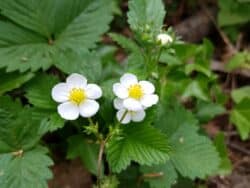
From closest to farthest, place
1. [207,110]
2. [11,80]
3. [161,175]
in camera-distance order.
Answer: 1. [161,175]
2. [11,80]
3. [207,110]

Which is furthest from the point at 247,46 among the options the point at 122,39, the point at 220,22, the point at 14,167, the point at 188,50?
the point at 14,167

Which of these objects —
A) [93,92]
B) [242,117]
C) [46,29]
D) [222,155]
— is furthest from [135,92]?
[242,117]

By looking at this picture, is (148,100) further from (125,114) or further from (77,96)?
(77,96)

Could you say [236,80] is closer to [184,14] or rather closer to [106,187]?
[184,14]

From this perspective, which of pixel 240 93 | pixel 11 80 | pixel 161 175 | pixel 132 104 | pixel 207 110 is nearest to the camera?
pixel 132 104

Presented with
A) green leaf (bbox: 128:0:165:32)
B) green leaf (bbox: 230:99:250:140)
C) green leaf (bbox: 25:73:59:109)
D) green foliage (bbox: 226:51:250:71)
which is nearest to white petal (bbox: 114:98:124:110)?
green leaf (bbox: 25:73:59:109)

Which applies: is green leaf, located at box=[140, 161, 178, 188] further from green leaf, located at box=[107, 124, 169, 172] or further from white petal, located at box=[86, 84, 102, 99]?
white petal, located at box=[86, 84, 102, 99]

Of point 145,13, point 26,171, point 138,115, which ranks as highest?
point 145,13
